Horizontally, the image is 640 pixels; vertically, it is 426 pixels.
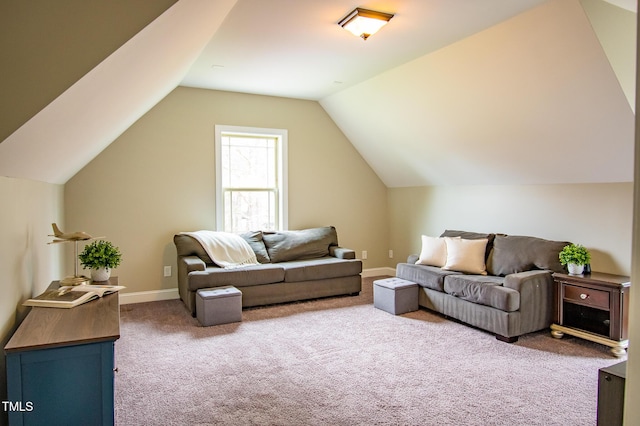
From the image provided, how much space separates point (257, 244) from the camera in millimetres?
5449

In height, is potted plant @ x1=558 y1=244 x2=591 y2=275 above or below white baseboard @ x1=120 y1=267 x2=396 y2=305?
above

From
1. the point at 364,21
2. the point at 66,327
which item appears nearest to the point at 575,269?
the point at 364,21

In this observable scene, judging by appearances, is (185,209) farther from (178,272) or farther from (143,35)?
(143,35)

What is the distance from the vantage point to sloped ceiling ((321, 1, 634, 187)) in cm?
319

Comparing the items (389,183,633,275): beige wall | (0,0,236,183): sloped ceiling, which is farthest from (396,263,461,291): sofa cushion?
(0,0,236,183): sloped ceiling

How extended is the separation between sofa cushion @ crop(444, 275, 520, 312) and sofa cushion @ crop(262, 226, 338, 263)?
6.23 feet

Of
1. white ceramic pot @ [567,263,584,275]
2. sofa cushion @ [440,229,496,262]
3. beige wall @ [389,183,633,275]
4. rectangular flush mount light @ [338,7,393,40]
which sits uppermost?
rectangular flush mount light @ [338,7,393,40]

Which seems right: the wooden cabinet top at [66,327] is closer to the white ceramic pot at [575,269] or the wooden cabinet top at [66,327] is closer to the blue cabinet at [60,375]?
the blue cabinet at [60,375]

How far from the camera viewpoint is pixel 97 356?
1916 millimetres

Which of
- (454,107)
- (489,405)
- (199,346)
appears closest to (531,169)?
(454,107)

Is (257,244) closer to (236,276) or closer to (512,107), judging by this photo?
(236,276)

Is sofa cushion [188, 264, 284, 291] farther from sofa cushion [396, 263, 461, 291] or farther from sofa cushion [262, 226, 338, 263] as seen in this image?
sofa cushion [396, 263, 461, 291]

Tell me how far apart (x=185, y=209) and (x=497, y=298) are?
3745 millimetres

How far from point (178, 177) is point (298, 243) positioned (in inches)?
68.3
